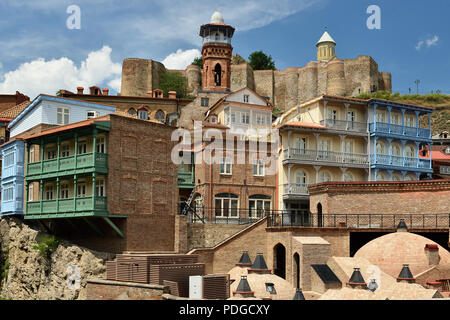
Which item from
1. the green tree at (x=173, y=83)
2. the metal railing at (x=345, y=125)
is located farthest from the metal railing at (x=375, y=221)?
the green tree at (x=173, y=83)

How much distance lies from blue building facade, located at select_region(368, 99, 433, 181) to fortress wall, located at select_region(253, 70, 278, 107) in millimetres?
42247

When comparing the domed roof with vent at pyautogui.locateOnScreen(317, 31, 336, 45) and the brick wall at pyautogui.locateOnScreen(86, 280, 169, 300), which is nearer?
the brick wall at pyautogui.locateOnScreen(86, 280, 169, 300)

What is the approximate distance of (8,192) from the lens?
4244 cm

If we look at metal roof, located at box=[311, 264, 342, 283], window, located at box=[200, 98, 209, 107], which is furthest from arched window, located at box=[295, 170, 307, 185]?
window, located at box=[200, 98, 209, 107]

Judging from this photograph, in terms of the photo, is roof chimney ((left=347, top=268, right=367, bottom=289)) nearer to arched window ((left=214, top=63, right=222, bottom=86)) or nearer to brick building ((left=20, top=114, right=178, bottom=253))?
brick building ((left=20, top=114, right=178, bottom=253))

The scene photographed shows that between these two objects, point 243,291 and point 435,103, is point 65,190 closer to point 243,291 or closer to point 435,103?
point 243,291

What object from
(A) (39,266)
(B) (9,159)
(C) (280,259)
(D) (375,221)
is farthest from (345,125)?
(B) (9,159)

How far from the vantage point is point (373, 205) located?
4056 cm

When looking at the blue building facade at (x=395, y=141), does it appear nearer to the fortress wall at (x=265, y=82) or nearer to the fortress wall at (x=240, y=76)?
the fortress wall at (x=240, y=76)

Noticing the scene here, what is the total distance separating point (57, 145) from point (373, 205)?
73.1 ft

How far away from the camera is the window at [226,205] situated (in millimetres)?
44031

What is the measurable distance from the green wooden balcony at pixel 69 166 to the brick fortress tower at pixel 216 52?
110 ft

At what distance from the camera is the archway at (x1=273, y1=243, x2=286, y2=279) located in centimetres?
3907

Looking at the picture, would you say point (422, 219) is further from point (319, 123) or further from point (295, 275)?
point (319, 123)
